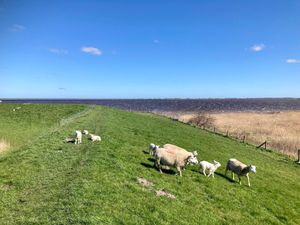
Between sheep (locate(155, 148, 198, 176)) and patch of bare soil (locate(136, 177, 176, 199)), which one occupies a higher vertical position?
sheep (locate(155, 148, 198, 176))

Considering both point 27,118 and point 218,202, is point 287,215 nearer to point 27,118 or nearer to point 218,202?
point 218,202

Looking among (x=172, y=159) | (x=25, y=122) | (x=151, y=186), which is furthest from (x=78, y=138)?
(x=25, y=122)

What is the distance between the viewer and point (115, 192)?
1387 cm

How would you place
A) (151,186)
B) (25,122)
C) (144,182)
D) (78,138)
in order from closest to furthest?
(151,186) → (144,182) → (78,138) → (25,122)

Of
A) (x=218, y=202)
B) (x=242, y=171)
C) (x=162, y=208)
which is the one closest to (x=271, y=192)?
(x=242, y=171)

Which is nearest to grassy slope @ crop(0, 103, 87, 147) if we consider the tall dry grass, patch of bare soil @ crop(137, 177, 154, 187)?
the tall dry grass

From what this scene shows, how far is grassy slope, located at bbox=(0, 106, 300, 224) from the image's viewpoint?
11.9 meters

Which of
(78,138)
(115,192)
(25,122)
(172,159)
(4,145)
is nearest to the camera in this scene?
(115,192)

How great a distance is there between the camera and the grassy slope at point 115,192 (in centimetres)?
1193

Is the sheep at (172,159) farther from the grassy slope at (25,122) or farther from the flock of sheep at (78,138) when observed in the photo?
the grassy slope at (25,122)

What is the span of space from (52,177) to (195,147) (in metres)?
18.3

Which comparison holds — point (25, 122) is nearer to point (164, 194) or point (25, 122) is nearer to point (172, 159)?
point (172, 159)

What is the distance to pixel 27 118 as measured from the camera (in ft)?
150

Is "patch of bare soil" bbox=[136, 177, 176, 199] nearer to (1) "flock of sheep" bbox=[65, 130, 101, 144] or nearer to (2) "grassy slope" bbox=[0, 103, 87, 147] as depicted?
(1) "flock of sheep" bbox=[65, 130, 101, 144]
